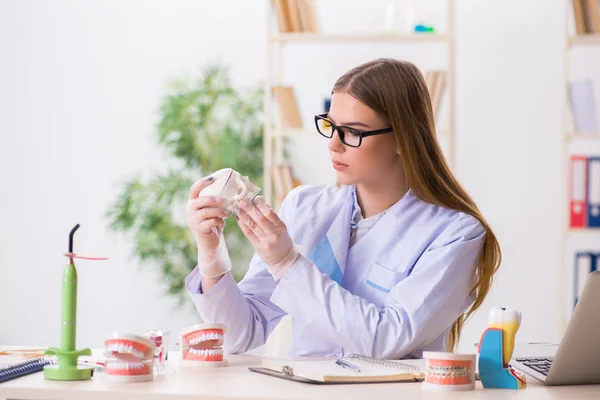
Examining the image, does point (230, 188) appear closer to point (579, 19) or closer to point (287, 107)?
point (287, 107)

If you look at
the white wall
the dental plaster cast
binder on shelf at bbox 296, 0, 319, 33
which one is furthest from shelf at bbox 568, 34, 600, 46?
the dental plaster cast

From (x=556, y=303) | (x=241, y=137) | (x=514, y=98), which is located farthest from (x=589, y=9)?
(x=241, y=137)

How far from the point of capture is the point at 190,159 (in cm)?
461

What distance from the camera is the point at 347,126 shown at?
1.92m

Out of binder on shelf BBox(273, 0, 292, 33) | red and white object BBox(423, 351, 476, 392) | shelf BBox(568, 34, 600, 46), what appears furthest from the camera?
binder on shelf BBox(273, 0, 292, 33)

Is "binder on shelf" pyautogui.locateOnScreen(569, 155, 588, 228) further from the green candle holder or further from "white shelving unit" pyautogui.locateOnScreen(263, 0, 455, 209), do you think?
the green candle holder

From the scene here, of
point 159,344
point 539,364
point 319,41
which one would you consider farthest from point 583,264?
point 159,344

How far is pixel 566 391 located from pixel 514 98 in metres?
3.38

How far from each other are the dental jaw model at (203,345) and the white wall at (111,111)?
126 inches

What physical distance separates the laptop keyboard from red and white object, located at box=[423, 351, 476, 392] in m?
0.20

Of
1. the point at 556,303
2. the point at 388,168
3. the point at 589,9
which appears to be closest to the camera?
the point at 388,168

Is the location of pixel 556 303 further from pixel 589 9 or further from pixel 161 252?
pixel 161 252

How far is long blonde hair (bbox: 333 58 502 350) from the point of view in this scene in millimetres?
1938

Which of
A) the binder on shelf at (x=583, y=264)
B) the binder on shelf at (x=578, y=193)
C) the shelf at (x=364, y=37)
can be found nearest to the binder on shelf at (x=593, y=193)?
the binder on shelf at (x=578, y=193)
